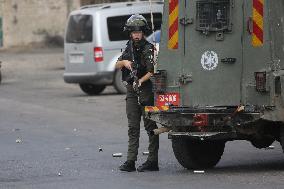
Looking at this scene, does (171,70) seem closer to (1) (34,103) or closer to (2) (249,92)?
(2) (249,92)

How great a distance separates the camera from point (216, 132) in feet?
41.0

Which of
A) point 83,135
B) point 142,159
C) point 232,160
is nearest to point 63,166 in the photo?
point 142,159

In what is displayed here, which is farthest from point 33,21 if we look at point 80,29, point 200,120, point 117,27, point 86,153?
point 200,120

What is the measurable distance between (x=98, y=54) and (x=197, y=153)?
13.4 meters

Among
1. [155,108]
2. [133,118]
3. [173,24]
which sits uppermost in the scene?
[173,24]

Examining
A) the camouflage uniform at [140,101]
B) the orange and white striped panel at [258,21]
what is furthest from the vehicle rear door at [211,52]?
the camouflage uniform at [140,101]

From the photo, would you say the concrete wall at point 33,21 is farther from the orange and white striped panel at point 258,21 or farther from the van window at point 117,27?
the orange and white striped panel at point 258,21

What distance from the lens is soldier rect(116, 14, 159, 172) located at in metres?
13.1

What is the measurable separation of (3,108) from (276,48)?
1182 cm

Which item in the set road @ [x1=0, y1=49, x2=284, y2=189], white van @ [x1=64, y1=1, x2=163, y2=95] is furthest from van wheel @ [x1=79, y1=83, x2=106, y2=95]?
road @ [x1=0, y1=49, x2=284, y2=189]

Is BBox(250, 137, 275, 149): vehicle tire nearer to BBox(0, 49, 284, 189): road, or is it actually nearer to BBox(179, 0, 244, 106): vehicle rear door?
BBox(0, 49, 284, 189): road

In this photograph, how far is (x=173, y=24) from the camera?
13.0 meters

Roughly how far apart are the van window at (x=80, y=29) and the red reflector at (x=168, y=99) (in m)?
13.8

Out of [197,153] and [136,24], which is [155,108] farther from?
[136,24]
